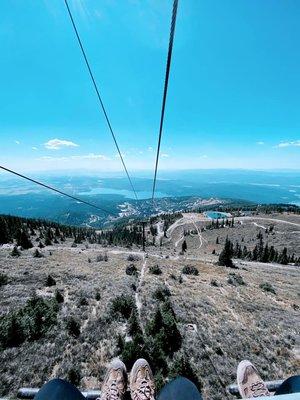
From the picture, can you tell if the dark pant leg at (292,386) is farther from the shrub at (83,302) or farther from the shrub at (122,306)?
the shrub at (83,302)

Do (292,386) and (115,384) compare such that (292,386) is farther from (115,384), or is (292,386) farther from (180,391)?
(115,384)

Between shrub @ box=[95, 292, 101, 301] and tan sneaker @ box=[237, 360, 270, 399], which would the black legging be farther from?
shrub @ box=[95, 292, 101, 301]

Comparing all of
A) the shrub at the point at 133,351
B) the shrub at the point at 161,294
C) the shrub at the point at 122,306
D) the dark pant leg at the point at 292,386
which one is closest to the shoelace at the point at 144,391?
the dark pant leg at the point at 292,386

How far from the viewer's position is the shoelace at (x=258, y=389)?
13.7 ft

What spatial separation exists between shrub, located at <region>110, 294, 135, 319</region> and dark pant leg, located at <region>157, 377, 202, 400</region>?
42.9 ft

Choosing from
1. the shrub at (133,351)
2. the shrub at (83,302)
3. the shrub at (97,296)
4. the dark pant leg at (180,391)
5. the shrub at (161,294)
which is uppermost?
the dark pant leg at (180,391)

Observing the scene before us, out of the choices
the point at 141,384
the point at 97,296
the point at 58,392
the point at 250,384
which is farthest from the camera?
the point at 97,296

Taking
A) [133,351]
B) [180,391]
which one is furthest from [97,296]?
[180,391]

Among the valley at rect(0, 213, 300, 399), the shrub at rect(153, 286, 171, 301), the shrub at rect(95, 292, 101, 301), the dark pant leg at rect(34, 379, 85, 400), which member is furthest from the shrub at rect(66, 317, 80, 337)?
the dark pant leg at rect(34, 379, 85, 400)

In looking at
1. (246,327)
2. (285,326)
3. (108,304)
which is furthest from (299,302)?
(108,304)

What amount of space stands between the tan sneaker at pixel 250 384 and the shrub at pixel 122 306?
12.1 meters

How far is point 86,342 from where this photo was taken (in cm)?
1255

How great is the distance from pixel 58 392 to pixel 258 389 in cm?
342

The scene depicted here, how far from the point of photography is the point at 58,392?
3316 mm
